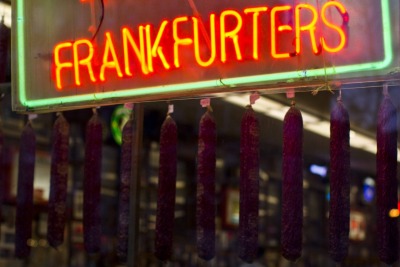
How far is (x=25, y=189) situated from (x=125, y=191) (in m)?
0.68

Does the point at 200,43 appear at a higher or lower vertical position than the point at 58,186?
higher

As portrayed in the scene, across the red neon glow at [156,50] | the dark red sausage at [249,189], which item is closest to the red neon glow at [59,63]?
the red neon glow at [156,50]

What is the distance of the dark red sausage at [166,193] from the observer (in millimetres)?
3465

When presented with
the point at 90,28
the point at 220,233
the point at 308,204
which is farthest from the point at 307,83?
the point at 220,233

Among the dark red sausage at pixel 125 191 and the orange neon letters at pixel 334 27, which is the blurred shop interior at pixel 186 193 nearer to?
the dark red sausage at pixel 125 191

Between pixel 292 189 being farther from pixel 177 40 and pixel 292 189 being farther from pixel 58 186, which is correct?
pixel 58 186

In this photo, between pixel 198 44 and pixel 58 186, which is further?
pixel 58 186

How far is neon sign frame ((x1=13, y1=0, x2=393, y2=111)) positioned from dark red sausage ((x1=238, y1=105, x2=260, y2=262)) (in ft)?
0.80

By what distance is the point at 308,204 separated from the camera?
6.31m

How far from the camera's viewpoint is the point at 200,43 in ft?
10.6

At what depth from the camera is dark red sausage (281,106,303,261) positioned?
305 cm

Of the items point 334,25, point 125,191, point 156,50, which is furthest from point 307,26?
point 125,191

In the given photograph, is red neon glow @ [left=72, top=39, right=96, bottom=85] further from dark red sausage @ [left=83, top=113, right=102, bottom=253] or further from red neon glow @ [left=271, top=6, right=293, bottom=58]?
red neon glow @ [left=271, top=6, right=293, bottom=58]

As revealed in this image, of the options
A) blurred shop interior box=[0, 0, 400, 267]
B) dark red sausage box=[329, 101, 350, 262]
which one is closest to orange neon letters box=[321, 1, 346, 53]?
dark red sausage box=[329, 101, 350, 262]
